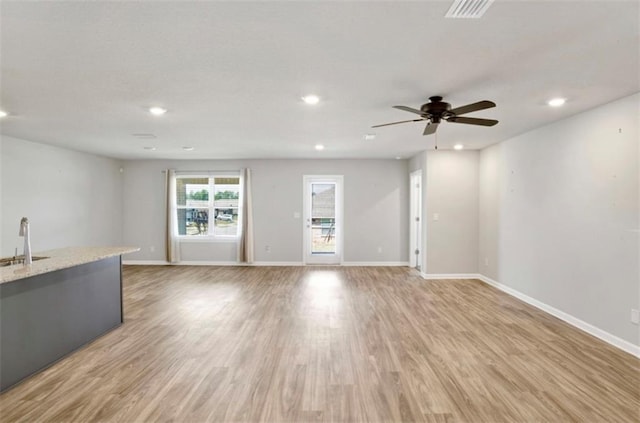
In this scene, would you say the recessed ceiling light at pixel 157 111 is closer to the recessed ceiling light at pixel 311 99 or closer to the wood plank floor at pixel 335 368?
the recessed ceiling light at pixel 311 99

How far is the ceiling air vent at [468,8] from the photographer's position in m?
1.62

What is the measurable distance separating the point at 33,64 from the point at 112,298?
2439 mm

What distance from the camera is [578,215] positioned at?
11.9 feet

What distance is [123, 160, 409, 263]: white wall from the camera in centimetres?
716

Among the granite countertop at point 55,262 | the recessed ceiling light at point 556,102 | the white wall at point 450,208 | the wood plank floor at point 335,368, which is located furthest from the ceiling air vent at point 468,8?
the white wall at point 450,208

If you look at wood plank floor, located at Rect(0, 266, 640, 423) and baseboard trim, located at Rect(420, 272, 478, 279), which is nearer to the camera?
wood plank floor, located at Rect(0, 266, 640, 423)

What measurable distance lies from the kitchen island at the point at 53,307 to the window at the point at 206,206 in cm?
374

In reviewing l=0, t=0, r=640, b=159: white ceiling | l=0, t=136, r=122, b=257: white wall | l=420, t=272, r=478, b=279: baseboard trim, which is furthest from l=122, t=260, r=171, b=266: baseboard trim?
l=420, t=272, r=478, b=279: baseboard trim

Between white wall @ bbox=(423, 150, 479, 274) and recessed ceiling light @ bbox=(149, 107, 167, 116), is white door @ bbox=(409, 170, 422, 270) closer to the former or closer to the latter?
white wall @ bbox=(423, 150, 479, 274)

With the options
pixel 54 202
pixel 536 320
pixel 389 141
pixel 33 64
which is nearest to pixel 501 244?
pixel 536 320

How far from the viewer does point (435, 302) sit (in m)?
4.54

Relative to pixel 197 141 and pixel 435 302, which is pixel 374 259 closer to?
pixel 435 302

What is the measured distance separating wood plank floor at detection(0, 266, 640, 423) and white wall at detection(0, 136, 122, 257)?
2.48m

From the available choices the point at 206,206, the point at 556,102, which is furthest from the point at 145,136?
the point at 556,102
